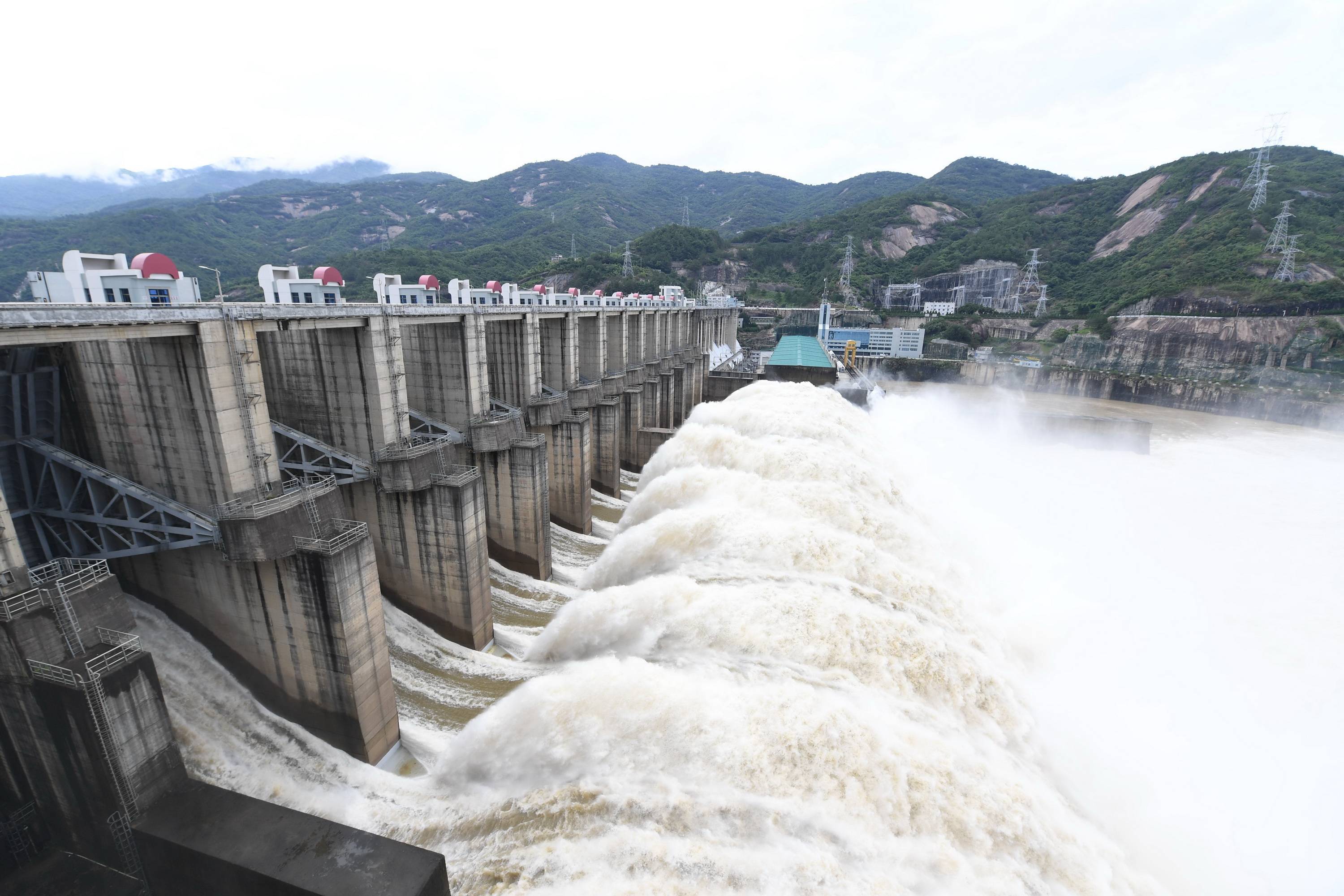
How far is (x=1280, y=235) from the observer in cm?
7012

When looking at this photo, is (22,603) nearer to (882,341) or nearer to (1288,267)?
(882,341)

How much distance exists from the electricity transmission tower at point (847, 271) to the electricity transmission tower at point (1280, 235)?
58412 millimetres

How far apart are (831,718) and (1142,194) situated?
478 ft

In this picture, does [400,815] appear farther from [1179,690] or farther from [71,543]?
[1179,690]

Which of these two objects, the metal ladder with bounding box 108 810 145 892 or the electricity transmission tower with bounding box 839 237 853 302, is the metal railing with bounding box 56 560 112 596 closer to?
the metal ladder with bounding box 108 810 145 892

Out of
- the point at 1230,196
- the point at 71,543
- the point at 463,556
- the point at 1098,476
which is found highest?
the point at 1230,196

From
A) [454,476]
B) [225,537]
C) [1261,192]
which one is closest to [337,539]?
[225,537]

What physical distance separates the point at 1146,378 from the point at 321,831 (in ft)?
252

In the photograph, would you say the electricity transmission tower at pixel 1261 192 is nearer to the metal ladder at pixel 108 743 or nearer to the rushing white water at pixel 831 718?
the rushing white water at pixel 831 718

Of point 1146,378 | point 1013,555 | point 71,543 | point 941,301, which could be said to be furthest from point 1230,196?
point 71,543

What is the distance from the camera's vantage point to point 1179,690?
593 inches

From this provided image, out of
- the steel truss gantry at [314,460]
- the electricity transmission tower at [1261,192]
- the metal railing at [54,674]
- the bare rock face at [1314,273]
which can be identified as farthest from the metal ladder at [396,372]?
the electricity transmission tower at [1261,192]

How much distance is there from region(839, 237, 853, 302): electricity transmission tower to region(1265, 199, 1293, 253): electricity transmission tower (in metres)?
58.4

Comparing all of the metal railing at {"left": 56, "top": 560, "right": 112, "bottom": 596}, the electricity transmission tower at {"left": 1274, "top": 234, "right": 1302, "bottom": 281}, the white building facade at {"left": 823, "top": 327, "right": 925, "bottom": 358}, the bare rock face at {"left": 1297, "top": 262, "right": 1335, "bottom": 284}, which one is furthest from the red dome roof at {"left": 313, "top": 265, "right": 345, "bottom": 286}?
the bare rock face at {"left": 1297, "top": 262, "right": 1335, "bottom": 284}
